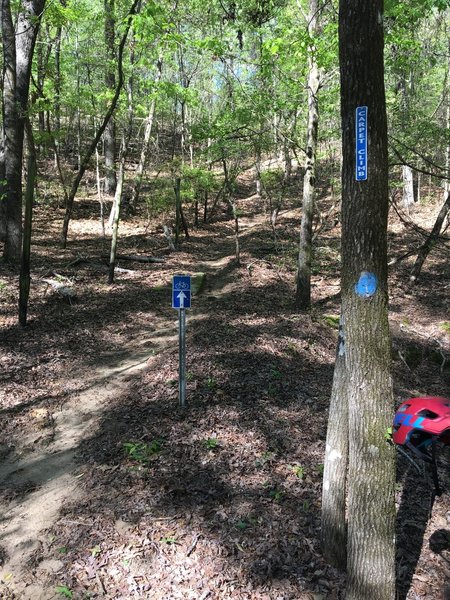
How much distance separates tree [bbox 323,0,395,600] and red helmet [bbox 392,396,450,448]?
1464 mm

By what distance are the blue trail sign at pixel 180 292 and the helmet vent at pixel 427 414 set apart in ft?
9.59

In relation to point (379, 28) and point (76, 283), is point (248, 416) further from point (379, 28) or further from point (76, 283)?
point (76, 283)

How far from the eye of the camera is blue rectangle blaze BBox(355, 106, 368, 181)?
2.90m

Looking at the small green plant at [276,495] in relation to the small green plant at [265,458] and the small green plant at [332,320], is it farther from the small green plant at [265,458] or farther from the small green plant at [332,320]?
the small green plant at [332,320]

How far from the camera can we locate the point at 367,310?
9.93ft

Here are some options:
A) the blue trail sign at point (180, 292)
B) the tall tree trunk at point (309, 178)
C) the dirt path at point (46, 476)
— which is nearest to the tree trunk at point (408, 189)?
the tall tree trunk at point (309, 178)

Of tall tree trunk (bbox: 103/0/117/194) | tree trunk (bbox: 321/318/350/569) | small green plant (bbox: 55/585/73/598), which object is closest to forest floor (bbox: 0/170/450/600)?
small green plant (bbox: 55/585/73/598)

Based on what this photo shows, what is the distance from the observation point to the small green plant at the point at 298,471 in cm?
486

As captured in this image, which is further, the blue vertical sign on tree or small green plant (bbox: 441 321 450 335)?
small green plant (bbox: 441 321 450 335)

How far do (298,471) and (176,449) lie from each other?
4.57ft

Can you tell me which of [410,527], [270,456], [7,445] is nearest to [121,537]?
[270,456]

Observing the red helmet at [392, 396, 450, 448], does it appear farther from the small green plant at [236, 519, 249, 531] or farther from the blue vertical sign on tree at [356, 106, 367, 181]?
the blue vertical sign on tree at [356, 106, 367, 181]

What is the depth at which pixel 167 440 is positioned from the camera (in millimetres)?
5227

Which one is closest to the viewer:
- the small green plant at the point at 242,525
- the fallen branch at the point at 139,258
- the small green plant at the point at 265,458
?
the small green plant at the point at 242,525
